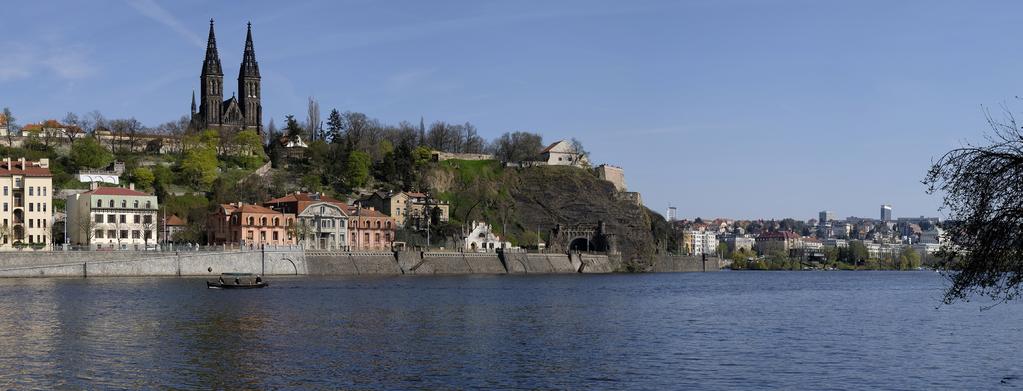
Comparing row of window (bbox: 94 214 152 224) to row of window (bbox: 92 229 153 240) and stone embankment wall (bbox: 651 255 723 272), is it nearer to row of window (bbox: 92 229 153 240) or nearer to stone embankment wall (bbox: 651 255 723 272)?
row of window (bbox: 92 229 153 240)

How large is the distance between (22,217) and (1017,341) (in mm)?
88826

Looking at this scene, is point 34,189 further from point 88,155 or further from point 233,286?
point 233,286

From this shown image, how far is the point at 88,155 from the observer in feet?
446

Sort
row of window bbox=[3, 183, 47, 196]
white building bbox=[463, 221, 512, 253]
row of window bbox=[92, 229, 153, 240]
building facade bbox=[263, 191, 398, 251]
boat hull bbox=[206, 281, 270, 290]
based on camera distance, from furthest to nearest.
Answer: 1. white building bbox=[463, 221, 512, 253]
2. building facade bbox=[263, 191, 398, 251]
3. row of window bbox=[92, 229, 153, 240]
4. row of window bbox=[3, 183, 47, 196]
5. boat hull bbox=[206, 281, 270, 290]

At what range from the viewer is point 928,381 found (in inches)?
1380

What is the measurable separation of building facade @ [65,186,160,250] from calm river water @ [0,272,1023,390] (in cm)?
3204

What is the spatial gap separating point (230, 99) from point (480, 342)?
432 feet

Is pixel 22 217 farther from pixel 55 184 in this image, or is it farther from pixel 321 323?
pixel 321 323

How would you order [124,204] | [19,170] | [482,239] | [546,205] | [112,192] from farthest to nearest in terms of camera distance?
[546,205] < [482,239] < [124,204] < [112,192] < [19,170]

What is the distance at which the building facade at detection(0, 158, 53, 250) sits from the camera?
103 meters

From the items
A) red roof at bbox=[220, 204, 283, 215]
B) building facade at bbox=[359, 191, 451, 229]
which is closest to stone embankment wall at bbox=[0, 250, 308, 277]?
red roof at bbox=[220, 204, 283, 215]

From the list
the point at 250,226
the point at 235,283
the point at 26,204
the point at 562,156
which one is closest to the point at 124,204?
the point at 26,204

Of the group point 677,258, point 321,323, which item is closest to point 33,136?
point 677,258

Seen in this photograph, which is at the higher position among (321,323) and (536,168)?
(536,168)
